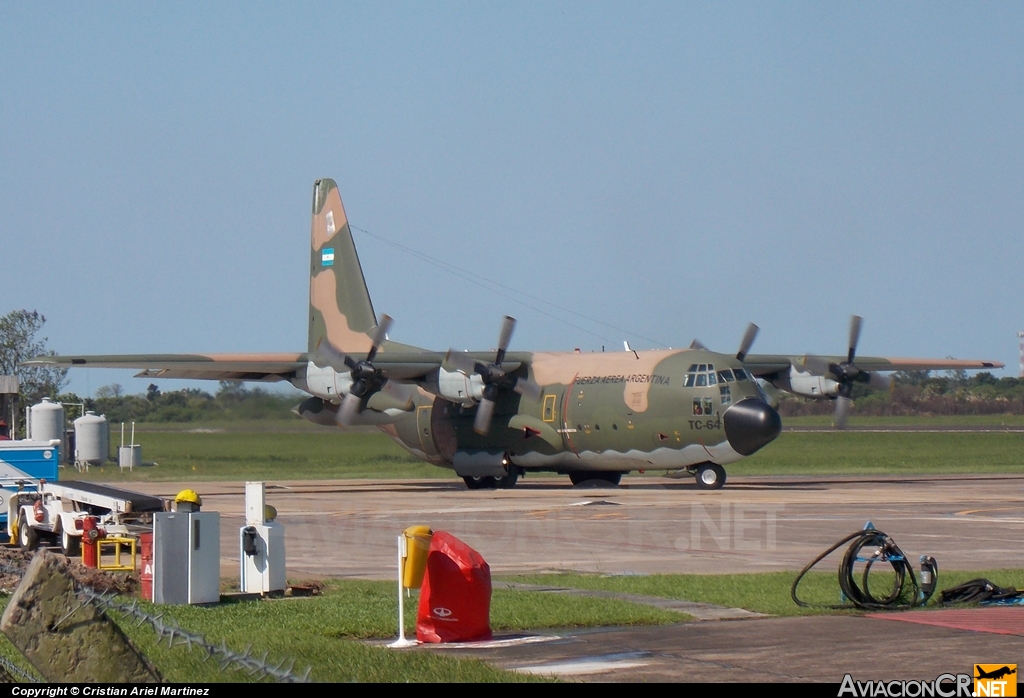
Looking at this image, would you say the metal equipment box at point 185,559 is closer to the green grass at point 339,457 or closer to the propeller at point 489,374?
the propeller at point 489,374

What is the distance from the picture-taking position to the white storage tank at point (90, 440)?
37188 millimetres

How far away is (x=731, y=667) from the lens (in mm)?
8023

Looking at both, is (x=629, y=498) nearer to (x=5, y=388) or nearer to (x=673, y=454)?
(x=673, y=454)

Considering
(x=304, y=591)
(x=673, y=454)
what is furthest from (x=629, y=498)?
(x=304, y=591)

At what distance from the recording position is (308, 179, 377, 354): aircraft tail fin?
117 feet

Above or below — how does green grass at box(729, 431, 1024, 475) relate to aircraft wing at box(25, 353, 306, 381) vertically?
below

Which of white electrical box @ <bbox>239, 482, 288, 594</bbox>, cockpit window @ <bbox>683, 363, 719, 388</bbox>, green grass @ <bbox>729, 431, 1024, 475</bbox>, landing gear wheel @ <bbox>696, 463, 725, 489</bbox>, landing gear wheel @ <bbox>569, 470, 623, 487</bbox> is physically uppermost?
cockpit window @ <bbox>683, 363, 719, 388</bbox>

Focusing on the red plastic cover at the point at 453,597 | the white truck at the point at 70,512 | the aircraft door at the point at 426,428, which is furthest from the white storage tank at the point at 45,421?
the red plastic cover at the point at 453,597

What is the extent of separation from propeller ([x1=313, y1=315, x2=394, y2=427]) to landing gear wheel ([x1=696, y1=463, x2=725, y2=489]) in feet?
26.4

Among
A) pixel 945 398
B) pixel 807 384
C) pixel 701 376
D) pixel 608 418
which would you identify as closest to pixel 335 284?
pixel 608 418

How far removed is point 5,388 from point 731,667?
18350mm

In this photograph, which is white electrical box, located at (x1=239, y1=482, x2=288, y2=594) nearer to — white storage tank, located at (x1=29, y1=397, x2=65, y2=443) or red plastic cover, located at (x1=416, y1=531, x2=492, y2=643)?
red plastic cover, located at (x1=416, y1=531, x2=492, y2=643)

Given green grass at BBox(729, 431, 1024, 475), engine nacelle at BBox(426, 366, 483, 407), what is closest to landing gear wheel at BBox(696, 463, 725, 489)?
engine nacelle at BBox(426, 366, 483, 407)

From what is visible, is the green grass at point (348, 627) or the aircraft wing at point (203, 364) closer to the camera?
the green grass at point (348, 627)
